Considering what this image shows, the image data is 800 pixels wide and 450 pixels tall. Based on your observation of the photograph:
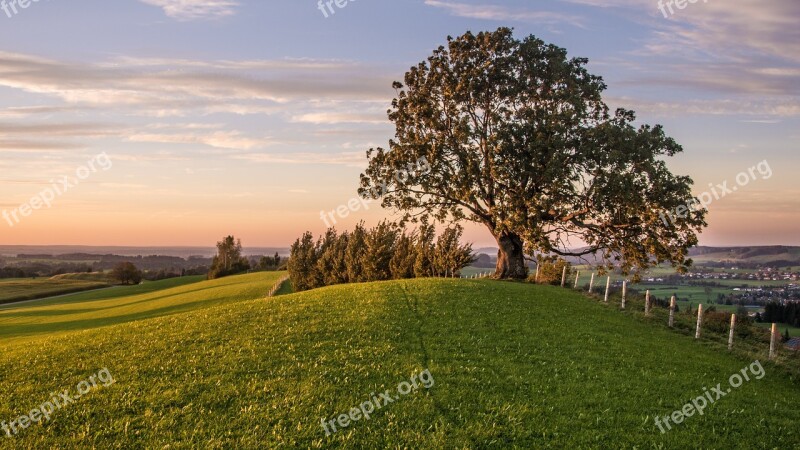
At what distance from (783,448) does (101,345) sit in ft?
82.6

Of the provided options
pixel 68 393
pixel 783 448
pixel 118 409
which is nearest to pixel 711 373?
pixel 783 448

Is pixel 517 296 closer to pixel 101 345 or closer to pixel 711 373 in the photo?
pixel 711 373

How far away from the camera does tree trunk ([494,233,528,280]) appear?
4812cm

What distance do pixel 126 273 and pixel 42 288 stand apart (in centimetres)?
1404

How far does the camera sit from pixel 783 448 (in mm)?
15430

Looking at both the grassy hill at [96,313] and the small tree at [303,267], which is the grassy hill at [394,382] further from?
the small tree at [303,267]

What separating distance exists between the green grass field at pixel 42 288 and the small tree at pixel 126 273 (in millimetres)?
3120

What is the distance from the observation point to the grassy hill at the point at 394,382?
48.2ft

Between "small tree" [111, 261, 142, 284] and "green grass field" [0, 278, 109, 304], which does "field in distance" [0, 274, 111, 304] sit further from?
"small tree" [111, 261, 142, 284]

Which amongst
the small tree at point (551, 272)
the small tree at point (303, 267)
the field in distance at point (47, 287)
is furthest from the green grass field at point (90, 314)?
the field in distance at point (47, 287)

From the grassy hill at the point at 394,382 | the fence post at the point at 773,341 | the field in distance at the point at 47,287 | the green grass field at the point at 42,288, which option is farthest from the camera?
the field in distance at the point at 47,287

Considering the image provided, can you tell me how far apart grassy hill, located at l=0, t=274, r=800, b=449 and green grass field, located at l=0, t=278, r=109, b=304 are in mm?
72171

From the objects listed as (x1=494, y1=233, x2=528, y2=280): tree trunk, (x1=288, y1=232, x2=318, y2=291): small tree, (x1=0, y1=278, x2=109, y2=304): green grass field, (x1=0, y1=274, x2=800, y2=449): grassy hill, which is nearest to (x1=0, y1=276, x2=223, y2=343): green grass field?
(x1=288, y1=232, x2=318, y2=291): small tree

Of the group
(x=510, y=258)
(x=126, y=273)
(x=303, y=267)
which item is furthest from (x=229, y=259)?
(x=510, y=258)
